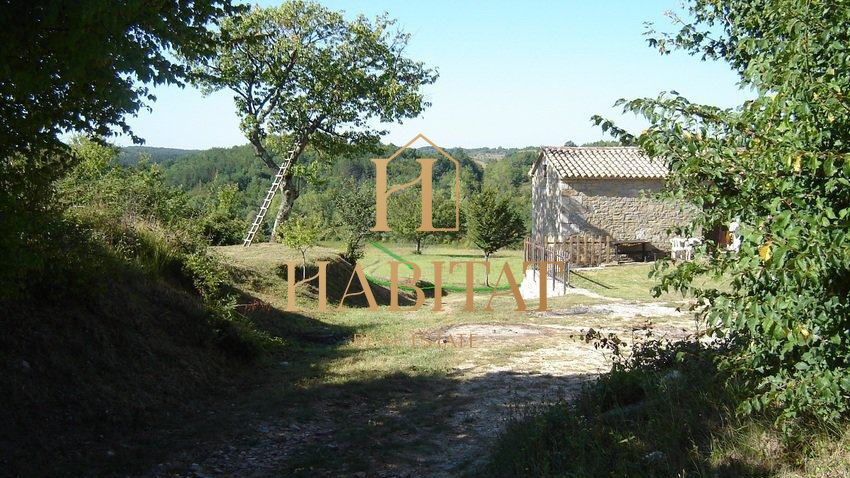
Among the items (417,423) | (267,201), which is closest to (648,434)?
(417,423)

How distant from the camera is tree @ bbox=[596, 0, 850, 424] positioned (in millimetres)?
3188

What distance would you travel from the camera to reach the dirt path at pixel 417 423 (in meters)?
5.36

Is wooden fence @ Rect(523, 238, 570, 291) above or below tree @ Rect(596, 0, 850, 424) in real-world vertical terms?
below

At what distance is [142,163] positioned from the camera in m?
28.6

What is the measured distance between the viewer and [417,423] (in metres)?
6.57

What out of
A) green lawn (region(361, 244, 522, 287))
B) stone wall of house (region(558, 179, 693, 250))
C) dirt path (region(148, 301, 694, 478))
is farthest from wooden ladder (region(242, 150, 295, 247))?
dirt path (region(148, 301, 694, 478))

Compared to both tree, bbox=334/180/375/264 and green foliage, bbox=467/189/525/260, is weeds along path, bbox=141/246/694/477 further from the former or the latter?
tree, bbox=334/180/375/264

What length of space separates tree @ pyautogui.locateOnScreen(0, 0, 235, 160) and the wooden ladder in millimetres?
15295

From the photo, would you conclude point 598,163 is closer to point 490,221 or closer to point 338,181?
point 490,221

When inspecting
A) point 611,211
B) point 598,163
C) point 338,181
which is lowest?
point 611,211

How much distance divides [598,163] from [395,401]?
69.8 feet

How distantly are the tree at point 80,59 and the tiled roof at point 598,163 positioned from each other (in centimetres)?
2085

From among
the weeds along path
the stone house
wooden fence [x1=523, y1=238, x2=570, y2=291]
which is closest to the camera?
the weeds along path

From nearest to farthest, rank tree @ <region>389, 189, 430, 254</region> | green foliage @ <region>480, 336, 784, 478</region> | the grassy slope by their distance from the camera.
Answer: green foliage @ <region>480, 336, 784, 478</region>
the grassy slope
tree @ <region>389, 189, 430, 254</region>
